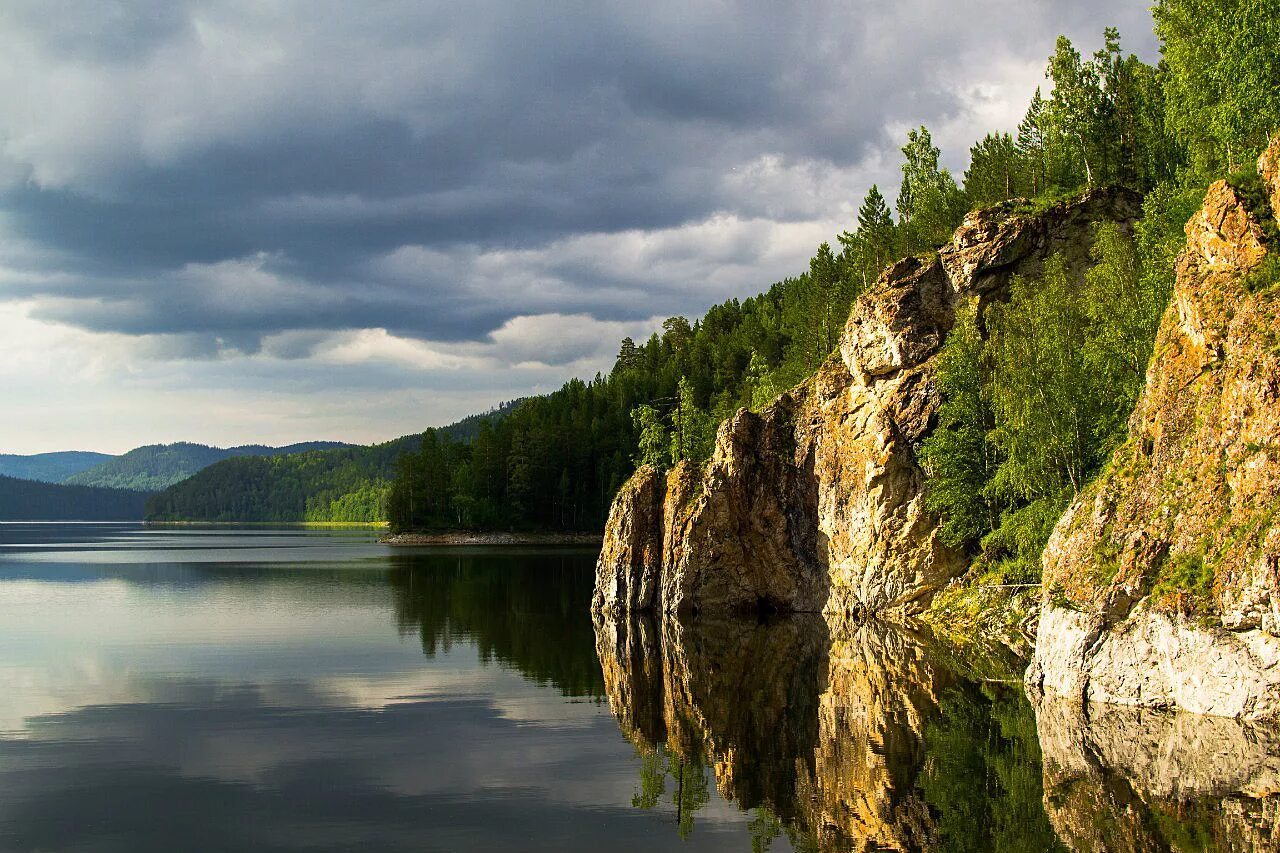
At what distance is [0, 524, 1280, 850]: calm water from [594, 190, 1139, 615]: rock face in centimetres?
577

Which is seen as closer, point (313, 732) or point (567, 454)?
point (313, 732)

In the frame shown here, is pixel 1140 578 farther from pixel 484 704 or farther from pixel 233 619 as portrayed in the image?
pixel 233 619

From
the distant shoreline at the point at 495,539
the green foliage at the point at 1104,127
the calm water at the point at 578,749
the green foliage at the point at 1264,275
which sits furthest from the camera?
the distant shoreline at the point at 495,539

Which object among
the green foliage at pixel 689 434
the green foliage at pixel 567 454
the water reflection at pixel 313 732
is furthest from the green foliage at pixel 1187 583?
the green foliage at pixel 567 454

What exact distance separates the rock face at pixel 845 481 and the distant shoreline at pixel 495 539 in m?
89.2

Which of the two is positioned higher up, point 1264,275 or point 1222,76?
point 1222,76

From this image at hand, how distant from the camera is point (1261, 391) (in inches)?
Result: 1041

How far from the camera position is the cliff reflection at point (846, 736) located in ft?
62.3

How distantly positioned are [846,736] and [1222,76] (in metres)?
34.4

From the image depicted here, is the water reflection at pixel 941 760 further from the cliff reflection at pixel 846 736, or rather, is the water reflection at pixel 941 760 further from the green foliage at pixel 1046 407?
the green foliage at pixel 1046 407

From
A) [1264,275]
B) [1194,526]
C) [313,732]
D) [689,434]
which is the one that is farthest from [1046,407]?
[689,434]

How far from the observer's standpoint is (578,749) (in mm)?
26250

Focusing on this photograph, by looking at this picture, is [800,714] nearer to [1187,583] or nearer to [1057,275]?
[1187,583]

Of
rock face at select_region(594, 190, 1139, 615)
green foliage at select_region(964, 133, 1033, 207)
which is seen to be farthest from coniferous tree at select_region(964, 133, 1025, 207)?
rock face at select_region(594, 190, 1139, 615)
